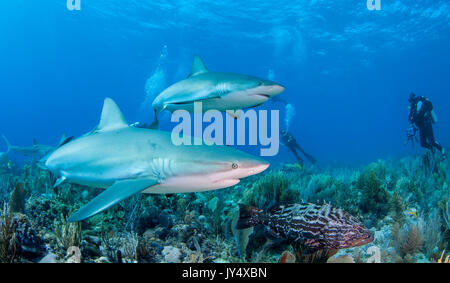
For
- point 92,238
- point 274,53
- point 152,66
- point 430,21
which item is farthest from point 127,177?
point 152,66

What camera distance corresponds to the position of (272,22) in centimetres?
4106

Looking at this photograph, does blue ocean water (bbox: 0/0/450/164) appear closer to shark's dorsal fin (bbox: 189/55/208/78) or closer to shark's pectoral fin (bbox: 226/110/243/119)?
shark's dorsal fin (bbox: 189/55/208/78)

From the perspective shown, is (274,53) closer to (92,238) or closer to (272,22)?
(272,22)

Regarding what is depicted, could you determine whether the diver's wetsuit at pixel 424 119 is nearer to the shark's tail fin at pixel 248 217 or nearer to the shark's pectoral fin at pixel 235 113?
the shark's pectoral fin at pixel 235 113

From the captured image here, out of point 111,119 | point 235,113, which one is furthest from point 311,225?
point 111,119

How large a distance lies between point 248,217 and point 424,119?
1334cm

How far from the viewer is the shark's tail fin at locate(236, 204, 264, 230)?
3.59 meters

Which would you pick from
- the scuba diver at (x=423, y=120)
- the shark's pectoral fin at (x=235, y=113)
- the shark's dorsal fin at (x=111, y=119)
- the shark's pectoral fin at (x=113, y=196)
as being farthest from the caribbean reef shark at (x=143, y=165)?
the scuba diver at (x=423, y=120)

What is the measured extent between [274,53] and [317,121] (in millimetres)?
148953

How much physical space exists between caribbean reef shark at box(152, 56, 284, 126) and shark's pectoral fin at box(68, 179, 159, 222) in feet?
5.57

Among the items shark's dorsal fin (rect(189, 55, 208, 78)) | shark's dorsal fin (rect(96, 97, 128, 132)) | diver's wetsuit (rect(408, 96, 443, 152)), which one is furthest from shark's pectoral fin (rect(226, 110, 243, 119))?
diver's wetsuit (rect(408, 96, 443, 152))

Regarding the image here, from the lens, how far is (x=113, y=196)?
251 centimetres

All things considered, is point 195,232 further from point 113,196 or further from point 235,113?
point 235,113

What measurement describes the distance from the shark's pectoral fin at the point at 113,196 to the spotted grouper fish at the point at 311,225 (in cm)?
164
